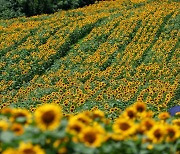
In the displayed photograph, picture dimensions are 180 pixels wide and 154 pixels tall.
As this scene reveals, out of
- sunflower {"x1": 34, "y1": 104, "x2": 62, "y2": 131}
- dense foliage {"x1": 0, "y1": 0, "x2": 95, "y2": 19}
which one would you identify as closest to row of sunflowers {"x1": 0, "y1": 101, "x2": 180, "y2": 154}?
sunflower {"x1": 34, "y1": 104, "x2": 62, "y2": 131}

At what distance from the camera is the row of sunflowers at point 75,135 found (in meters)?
2.65

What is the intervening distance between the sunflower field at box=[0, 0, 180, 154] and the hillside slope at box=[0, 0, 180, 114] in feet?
0.11

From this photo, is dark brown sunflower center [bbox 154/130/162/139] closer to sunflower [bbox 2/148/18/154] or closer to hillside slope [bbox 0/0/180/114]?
sunflower [bbox 2/148/18/154]

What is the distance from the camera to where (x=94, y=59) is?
18.2 metres

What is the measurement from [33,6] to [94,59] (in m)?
14.9

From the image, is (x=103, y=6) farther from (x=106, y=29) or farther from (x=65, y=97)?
(x=65, y=97)

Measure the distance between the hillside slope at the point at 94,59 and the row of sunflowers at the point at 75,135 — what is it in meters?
8.19

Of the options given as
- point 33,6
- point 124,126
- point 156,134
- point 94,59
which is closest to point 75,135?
point 124,126

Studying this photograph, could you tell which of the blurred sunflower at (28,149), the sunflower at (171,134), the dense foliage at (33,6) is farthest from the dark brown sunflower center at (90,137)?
the dense foliage at (33,6)

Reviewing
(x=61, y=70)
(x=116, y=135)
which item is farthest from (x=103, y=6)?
(x=116, y=135)

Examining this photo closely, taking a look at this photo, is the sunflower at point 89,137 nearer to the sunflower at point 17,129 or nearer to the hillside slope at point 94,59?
the sunflower at point 17,129

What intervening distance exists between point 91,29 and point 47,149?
1958cm

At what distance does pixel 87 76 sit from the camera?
16469mm

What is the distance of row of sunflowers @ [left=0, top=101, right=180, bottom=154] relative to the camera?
265cm
